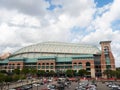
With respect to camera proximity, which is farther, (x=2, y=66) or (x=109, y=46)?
(x=2, y=66)

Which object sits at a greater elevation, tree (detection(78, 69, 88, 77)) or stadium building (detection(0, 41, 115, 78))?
stadium building (detection(0, 41, 115, 78))

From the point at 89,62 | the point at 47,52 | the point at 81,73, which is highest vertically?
the point at 47,52

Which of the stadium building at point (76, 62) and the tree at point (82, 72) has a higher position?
the stadium building at point (76, 62)

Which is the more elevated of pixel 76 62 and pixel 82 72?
pixel 76 62

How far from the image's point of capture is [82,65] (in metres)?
158

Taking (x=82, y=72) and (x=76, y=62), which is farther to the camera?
(x=76, y=62)

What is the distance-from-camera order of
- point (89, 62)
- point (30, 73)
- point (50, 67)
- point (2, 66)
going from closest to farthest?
1. point (30, 73)
2. point (89, 62)
3. point (50, 67)
4. point (2, 66)

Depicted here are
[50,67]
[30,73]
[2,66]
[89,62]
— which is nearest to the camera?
[30,73]

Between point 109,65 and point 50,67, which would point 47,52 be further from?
point 109,65

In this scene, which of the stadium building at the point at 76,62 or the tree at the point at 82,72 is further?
the stadium building at the point at 76,62

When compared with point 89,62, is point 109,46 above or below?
above

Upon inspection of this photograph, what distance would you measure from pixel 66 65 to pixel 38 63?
28425 millimetres

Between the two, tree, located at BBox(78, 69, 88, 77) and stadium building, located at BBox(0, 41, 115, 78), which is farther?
stadium building, located at BBox(0, 41, 115, 78)

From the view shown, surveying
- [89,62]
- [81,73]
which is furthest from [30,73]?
[89,62]
